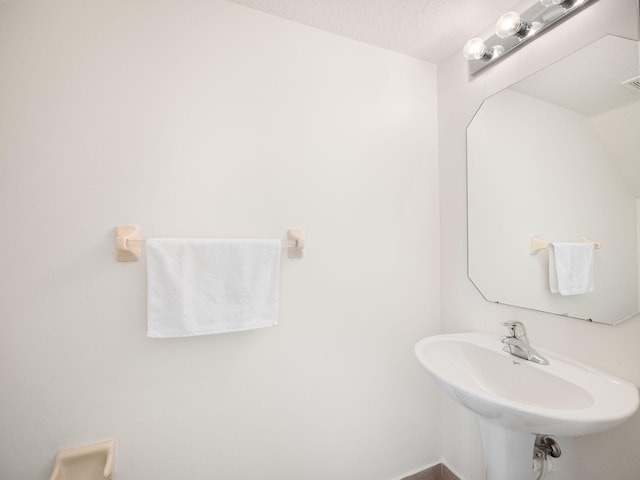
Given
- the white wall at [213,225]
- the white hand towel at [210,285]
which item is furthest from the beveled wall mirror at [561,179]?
the white hand towel at [210,285]

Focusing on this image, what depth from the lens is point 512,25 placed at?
1.03 meters

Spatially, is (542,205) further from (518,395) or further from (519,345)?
(518,395)

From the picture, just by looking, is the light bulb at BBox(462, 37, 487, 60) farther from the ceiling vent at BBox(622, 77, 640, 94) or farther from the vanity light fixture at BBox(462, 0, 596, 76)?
the ceiling vent at BBox(622, 77, 640, 94)

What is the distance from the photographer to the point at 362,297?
1297 mm

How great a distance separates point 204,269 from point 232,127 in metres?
0.57

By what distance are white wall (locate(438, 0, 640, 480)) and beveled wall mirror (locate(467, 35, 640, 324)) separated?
0.14ft

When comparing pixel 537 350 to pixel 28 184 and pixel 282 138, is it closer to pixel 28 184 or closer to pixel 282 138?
pixel 282 138

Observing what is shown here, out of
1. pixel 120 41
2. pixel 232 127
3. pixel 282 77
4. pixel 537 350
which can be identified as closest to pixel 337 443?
pixel 537 350

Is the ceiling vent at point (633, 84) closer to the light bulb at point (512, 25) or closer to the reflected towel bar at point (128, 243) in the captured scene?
the light bulb at point (512, 25)

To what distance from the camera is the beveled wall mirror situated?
2.78 ft

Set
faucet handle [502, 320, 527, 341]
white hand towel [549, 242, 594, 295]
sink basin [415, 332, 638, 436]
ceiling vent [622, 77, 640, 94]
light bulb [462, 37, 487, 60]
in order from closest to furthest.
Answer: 1. sink basin [415, 332, 638, 436]
2. ceiling vent [622, 77, 640, 94]
3. white hand towel [549, 242, 594, 295]
4. faucet handle [502, 320, 527, 341]
5. light bulb [462, 37, 487, 60]

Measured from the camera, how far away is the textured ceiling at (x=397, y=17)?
3.60 ft

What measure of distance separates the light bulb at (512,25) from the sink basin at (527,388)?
1.22m

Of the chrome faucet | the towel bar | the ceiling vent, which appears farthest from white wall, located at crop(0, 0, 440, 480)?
the ceiling vent
